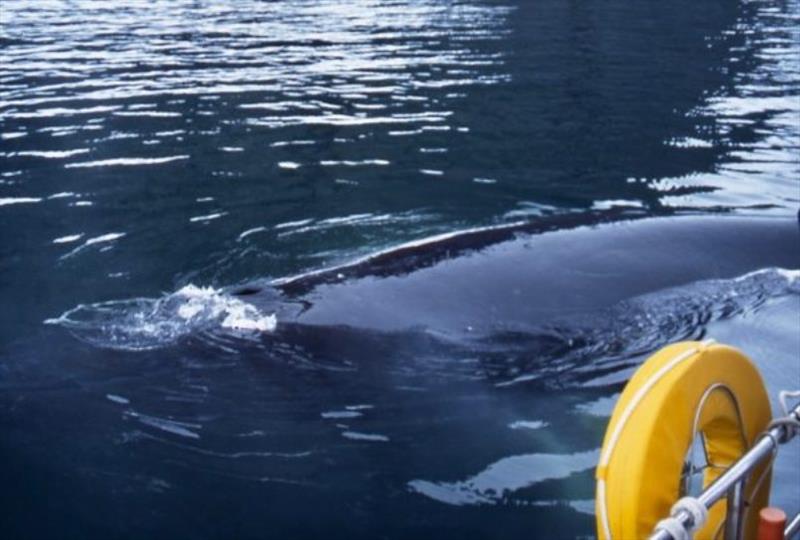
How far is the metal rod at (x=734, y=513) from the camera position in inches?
176

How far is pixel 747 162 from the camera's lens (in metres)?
15.8

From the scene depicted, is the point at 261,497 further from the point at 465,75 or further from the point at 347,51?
the point at 347,51

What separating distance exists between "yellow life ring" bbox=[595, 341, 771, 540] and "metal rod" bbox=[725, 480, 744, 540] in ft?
0.68

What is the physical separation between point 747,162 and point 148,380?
34.2ft

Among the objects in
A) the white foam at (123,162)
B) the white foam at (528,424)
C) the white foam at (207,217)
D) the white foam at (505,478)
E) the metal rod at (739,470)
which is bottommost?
the white foam at (505,478)

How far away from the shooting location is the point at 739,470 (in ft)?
14.1

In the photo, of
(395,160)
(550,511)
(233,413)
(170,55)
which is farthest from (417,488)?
(170,55)

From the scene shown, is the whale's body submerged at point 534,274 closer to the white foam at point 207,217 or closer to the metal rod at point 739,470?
the metal rod at point 739,470

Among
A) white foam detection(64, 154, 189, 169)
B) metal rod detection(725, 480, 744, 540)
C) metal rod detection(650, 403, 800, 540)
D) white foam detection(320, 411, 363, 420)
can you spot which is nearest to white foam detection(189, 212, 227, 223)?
white foam detection(64, 154, 189, 169)

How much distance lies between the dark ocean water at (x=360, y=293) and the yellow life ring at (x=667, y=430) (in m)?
1.49

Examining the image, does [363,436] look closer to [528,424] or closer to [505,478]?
[505,478]

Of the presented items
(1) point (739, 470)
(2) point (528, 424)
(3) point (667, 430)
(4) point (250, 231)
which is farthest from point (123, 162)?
(1) point (739, 470)

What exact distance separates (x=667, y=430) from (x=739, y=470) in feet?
0.94

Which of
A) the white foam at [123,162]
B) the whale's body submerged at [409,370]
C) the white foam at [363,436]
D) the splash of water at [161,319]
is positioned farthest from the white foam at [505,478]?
the white foam at [123,162]
